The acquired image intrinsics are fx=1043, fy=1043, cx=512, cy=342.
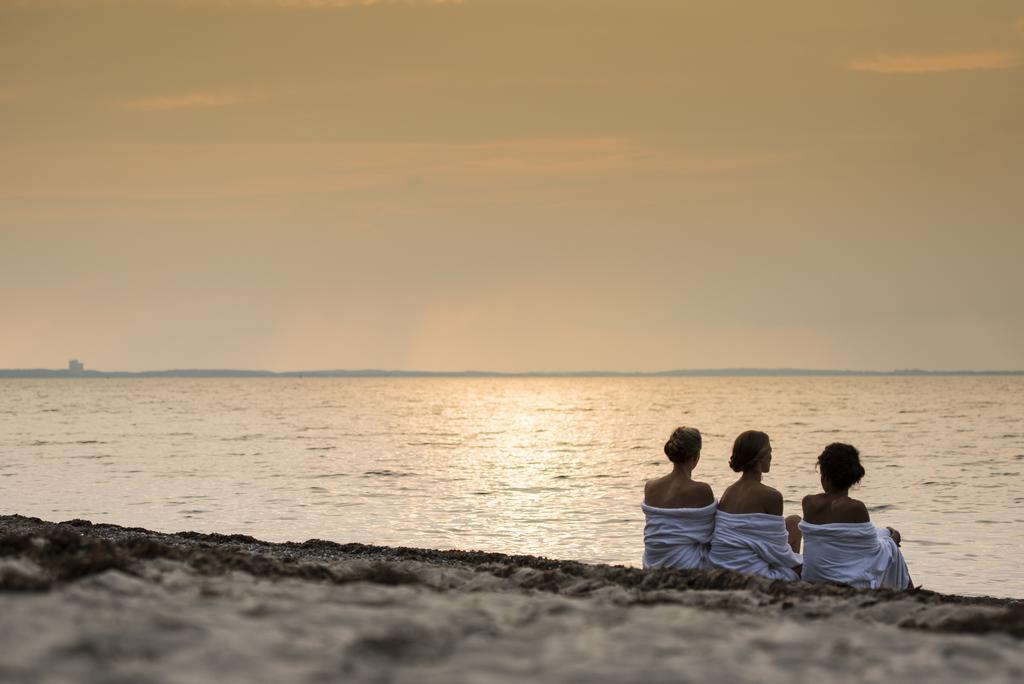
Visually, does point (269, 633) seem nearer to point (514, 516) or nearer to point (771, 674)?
point (771, 674)

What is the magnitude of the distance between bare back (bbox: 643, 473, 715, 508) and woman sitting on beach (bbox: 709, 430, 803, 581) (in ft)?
0.80

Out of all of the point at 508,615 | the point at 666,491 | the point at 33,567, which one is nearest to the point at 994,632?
the point at 508,615

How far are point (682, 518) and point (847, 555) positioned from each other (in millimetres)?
1457

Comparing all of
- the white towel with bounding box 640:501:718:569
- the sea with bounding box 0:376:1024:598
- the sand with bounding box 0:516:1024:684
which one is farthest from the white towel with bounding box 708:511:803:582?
the sea with bounding box 0:376:1024:598

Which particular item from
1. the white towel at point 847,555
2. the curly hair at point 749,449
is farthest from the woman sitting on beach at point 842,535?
the curly hair at point 749,449

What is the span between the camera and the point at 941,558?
17109mm

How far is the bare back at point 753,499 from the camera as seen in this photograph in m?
9.08

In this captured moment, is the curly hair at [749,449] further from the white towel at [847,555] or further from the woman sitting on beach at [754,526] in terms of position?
the white towel at [847,555]

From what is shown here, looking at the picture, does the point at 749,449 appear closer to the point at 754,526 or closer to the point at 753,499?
the point at 753,499

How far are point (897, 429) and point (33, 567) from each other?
53.9 m

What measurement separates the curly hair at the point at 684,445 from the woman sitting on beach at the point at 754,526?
1.15 feet

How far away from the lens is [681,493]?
9.38 metres

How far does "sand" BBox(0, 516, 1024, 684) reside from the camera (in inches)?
185

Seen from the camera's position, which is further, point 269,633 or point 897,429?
point 897,429
